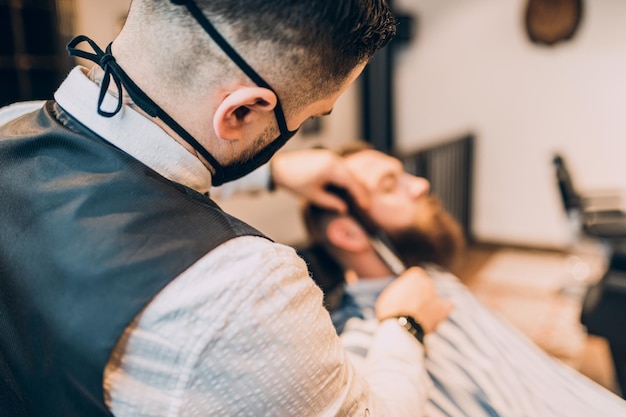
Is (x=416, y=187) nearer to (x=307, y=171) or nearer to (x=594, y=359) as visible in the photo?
(x=307, y=171)

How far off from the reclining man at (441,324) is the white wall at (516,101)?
3.01m

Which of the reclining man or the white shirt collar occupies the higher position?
the white shirt collar

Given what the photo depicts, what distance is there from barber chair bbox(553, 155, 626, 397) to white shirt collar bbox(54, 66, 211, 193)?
5.09 ft

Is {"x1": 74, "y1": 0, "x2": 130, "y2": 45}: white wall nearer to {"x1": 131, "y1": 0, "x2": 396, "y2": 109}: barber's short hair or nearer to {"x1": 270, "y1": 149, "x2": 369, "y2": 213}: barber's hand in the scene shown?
{"x1": 270, "y1": 149, "x2": 369, "y2": 213}: barber's hand

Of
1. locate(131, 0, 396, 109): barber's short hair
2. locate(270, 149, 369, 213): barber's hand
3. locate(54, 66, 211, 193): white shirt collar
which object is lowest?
locate(270, 149, 369, 213): barber's hand

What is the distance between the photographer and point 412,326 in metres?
1.11

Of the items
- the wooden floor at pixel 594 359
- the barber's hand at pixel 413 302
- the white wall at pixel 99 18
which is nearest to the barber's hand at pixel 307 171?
the barber's hand at pixel 413 302

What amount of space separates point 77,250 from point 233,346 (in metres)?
0.21

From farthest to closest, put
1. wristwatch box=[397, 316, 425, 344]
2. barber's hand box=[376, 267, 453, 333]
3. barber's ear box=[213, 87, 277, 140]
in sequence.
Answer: barber's hand box=[376, 267, 453, 333]
wristwatch box=[397, 316, 425, 344]
barber's ear box=[213, 87, 277, 140]

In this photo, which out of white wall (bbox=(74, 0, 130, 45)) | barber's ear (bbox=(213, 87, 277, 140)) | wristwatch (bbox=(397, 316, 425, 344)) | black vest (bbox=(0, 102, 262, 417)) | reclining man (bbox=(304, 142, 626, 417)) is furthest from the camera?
white wall (bbox=(74, 0, 130, 45))

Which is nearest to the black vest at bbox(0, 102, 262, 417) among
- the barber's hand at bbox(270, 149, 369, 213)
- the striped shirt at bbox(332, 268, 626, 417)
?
the striped shirt at bbox(332, 268, 626, 417)

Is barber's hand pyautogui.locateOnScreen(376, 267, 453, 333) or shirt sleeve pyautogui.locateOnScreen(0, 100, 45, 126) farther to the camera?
barber's hand pyautogui.locateOnScreen(376, 267, 453, 333)

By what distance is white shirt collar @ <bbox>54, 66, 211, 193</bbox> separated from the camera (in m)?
0.68

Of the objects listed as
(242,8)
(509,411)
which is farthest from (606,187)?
(242,8)
